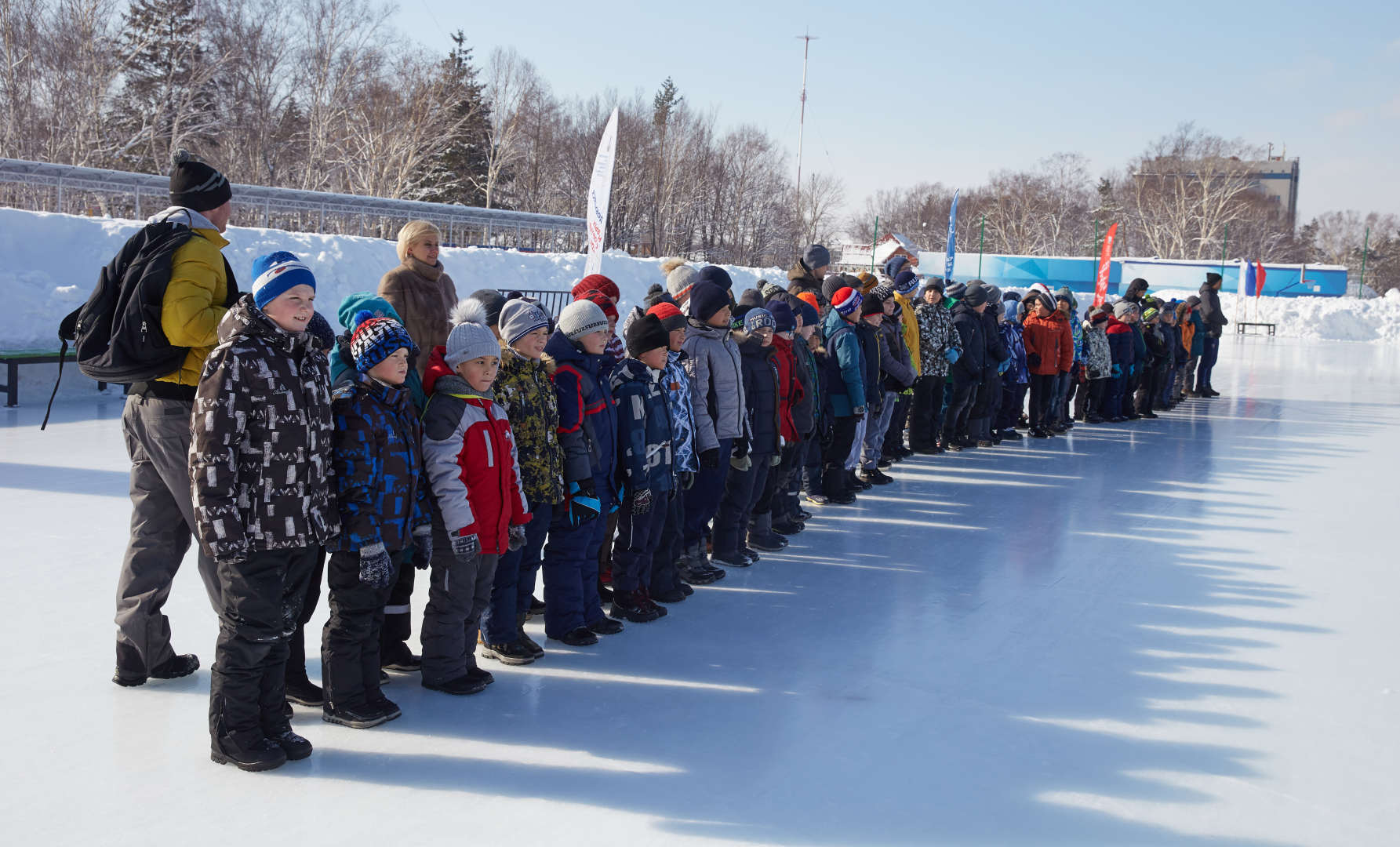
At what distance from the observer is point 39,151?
87.0 feet

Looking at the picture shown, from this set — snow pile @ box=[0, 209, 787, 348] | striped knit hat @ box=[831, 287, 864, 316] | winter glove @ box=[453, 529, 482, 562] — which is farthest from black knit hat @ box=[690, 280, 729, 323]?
snow pile @ box=[0, 209, 787, 348]

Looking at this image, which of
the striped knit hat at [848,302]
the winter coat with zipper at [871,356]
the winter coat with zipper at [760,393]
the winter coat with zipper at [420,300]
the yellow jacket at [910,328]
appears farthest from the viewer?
the yellow jacket at [910,328]

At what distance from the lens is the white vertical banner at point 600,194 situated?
8.98 meters

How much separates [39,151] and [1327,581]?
1201 inches

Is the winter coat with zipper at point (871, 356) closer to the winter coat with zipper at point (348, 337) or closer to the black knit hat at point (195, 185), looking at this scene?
the winter coat with zipper at point (348, 337)

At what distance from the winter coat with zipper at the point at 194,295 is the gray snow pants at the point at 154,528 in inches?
6.2

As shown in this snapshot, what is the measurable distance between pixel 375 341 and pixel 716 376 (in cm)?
235

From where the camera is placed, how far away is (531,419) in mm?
3895

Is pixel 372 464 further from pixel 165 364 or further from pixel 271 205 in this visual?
pixel 271 205

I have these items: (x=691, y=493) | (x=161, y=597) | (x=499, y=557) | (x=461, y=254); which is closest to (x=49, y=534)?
(x=161, y=597)

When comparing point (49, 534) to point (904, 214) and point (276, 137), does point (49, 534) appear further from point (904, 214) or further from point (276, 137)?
point (904, 214)

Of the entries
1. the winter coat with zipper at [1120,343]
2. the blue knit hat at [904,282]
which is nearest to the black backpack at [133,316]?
the blue knit hat at [904,282]

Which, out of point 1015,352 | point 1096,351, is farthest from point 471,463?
point 1096,351

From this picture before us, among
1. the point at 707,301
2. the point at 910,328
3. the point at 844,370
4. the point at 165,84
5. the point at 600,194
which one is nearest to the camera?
the point at 707,301
